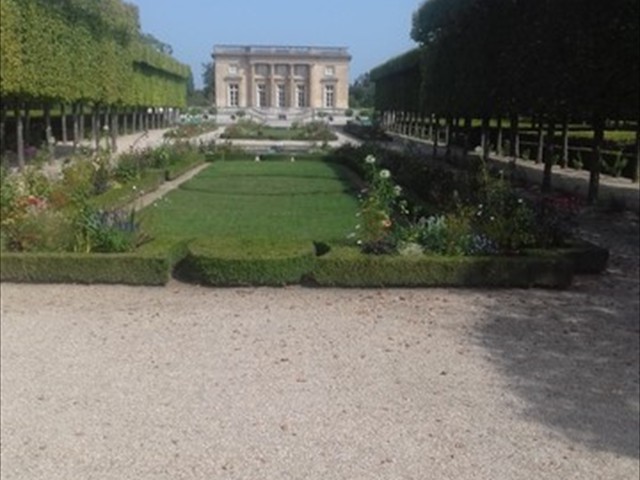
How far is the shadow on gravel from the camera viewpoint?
5.26 metres

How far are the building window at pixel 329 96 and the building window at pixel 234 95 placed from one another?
381 inches

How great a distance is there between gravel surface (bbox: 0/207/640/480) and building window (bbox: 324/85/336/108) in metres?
82.8

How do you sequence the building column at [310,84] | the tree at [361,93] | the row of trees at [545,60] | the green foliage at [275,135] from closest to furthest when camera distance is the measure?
the row of trees at [545,60] → the green foliage at [275,135] → the building column at [310,84] → the tree at [361,93]

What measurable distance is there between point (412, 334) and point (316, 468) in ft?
9.68

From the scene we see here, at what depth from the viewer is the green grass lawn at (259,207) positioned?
40.9 ft

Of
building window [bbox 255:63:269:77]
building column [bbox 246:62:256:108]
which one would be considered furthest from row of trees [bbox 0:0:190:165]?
building window [bbox 255:63:269:77]

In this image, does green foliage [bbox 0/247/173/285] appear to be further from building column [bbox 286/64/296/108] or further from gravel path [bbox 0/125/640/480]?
building column [bbox 286/64/296/108]

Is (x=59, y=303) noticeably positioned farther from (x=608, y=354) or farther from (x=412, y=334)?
(x=608, y=354)

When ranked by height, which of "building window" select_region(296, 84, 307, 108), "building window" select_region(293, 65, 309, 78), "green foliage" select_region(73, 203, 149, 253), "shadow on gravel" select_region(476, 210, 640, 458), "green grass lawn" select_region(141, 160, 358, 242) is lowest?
"shadow on gravel" select_region(476, 210, 640, 458)

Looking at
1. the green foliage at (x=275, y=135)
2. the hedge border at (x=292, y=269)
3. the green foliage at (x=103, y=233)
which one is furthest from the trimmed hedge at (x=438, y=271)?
the green foliage at (x=275, y=135)

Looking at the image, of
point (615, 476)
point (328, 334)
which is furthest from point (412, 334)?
point (615, 476)

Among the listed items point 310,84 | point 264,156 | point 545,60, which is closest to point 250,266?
point 545,60

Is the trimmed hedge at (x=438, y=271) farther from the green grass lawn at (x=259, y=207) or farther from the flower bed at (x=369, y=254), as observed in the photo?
the green grass lawn at (x=259, y=207)

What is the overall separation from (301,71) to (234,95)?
25.9 ft
